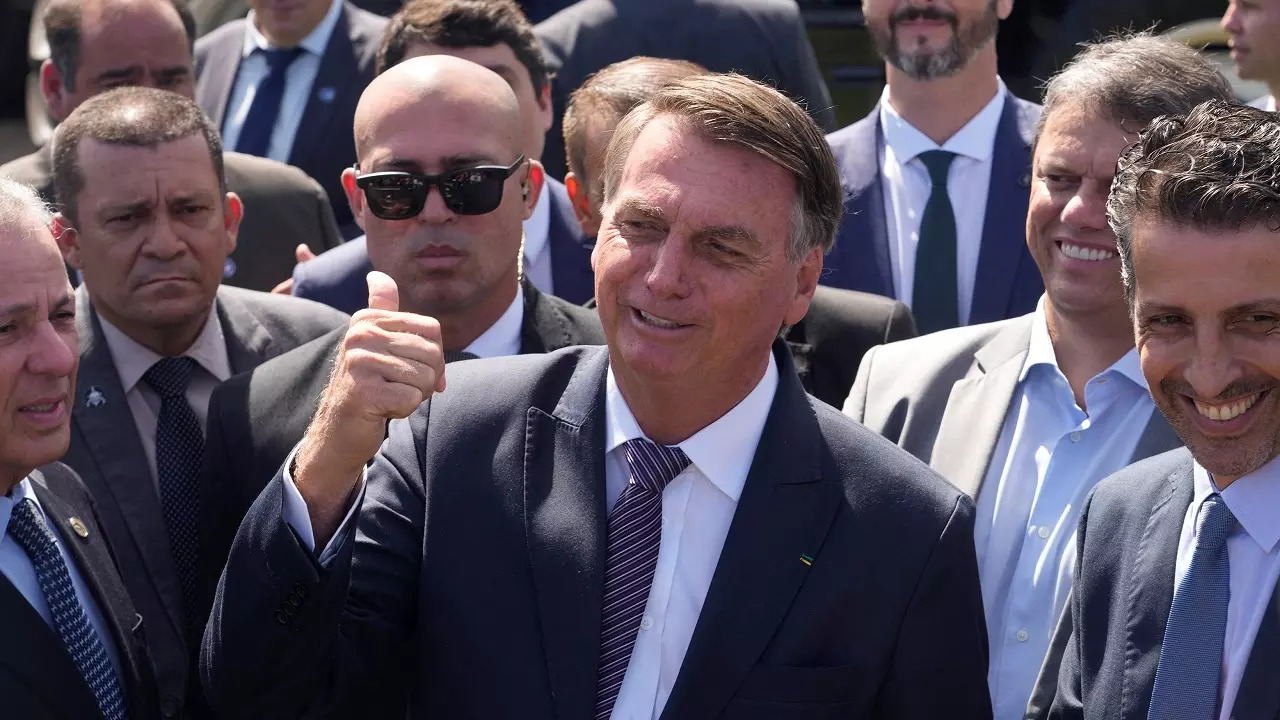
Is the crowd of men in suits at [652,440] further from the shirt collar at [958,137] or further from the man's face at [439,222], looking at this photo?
the shirt collar at [958,137]

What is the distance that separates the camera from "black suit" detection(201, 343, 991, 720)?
104 inches

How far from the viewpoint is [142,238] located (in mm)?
4316

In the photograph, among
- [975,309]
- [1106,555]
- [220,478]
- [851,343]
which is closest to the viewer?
[1106,555]

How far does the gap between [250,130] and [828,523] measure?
413 centimetres

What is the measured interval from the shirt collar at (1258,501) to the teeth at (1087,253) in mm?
886

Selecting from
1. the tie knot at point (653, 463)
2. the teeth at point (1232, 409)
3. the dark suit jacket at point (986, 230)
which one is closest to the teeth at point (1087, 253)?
the teeth at point (1232, 409)

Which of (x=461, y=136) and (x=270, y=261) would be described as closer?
(x=461, y=136)

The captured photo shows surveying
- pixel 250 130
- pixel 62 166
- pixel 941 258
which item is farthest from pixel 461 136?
pixel 250 130

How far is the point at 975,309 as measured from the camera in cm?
477

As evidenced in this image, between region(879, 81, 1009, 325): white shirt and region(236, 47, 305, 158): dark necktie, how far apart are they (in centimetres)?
249

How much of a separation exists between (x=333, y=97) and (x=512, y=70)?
1.12m

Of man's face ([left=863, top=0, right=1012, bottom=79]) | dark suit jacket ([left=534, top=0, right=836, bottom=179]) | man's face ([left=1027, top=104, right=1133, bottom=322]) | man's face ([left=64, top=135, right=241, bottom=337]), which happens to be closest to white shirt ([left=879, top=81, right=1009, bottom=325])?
man's face ([left=863, top=0, right=1012, bottom=79])

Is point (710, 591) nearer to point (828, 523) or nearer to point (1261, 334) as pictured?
point (828, 523)

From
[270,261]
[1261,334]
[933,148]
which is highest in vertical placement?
[1261,334]
